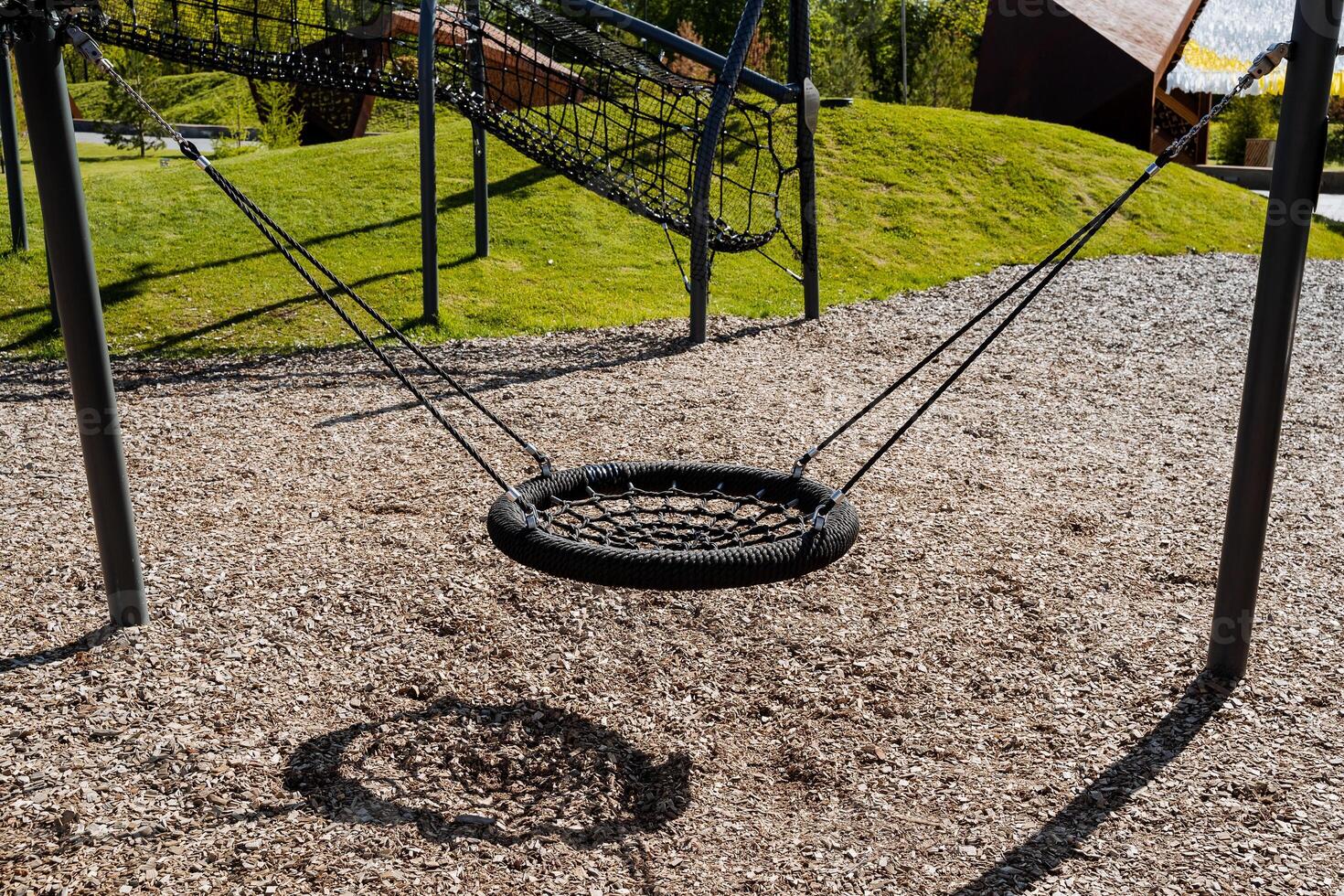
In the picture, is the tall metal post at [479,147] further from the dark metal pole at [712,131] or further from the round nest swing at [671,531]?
the round nest swing at [671,531]

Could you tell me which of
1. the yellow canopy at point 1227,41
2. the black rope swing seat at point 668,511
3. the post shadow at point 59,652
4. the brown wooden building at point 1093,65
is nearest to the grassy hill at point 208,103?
the brown wooden building at point 1093,65

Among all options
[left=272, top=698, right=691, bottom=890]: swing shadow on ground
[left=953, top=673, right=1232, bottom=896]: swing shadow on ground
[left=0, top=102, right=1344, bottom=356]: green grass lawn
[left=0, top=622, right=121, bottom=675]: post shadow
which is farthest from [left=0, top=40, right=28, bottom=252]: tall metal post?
[left=953, top=673, right=1232, bottom=896]: swing shadow on ground

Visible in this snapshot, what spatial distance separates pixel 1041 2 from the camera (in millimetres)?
18500

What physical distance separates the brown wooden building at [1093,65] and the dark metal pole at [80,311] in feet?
55.2

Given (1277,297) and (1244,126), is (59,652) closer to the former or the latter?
(1277,297)

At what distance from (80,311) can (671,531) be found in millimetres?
1931

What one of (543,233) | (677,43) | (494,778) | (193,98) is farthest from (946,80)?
(494,778)

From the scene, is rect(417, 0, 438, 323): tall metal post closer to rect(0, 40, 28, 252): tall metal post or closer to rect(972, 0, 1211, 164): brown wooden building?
rect(0, 40, 28, 252): tall metal post

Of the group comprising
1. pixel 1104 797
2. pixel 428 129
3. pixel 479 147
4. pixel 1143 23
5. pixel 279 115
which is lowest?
pixel 1104 797

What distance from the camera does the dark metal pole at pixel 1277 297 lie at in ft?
9.65

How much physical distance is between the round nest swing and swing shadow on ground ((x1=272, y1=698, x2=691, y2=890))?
55cm

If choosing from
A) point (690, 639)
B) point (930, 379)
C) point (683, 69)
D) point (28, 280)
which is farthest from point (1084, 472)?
point (683, 69)

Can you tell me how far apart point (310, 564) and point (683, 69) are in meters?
18.8

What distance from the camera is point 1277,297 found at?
122 inches
